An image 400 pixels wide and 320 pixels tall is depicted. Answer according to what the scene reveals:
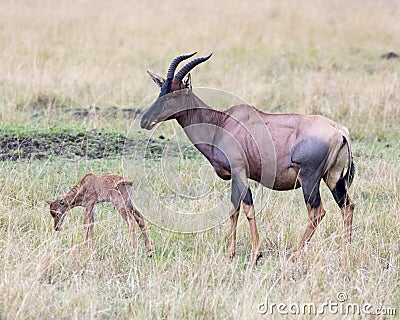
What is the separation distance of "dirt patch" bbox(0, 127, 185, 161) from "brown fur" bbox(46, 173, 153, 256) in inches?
88.8

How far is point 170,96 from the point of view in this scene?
6.64 metres

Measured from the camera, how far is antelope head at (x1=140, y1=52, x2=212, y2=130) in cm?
662

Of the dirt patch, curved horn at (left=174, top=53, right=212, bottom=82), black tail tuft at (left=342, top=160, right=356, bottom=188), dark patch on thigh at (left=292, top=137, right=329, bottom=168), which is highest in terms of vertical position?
curved horn at (left=174, top=53, right=212, bottom=82)

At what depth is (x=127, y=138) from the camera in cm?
952

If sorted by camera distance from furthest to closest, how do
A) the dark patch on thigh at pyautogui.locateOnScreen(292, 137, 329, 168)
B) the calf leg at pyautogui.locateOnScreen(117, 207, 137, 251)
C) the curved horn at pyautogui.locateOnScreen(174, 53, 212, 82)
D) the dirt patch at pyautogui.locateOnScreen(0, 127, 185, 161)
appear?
1. the dirt patch at pyautogui.locateOnScreen(0, 127, 185, 161)
2. the curved horn at pyautogui.locateOnScreen(174, 53, 212, 82)
3. the calf leg at pyautogui.locateOnScreen(117, 207, 137, 251)
4. the dark patch on thigh at pyautogui.locateOnScreen(292, 137, 329, 168)

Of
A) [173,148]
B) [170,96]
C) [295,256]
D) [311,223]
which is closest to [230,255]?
[295,256]

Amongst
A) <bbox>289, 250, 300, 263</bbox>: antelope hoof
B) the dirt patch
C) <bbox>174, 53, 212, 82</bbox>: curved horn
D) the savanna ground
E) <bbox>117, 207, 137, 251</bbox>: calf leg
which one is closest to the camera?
the savanna ground

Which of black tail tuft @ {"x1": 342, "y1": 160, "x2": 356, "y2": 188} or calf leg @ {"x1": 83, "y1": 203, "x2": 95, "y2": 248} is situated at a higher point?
black tail tuft @ {"x1": 342, "y1": 160, "x2": 356, "y2": 188}

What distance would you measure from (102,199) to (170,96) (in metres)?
1.05

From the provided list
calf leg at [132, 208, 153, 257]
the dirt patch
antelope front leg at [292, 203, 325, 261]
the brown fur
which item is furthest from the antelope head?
the dirt patch

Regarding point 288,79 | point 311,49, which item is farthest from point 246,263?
point 311,49

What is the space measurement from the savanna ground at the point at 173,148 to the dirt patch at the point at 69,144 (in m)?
0.03

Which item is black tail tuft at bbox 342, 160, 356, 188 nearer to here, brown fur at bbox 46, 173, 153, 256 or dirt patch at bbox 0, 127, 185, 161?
brown fur at bbox 46, 173, 153, 256

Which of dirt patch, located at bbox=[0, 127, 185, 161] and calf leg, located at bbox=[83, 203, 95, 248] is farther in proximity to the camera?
dirt patch, located at bbox=[0, 127, 185, 161]
